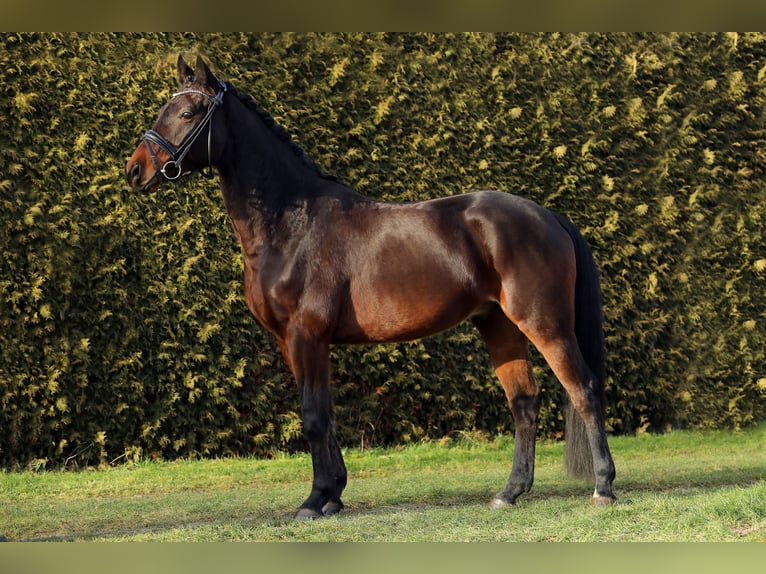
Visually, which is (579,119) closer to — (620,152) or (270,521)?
(620,152)

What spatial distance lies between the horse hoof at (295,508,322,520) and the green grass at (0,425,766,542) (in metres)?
0.09

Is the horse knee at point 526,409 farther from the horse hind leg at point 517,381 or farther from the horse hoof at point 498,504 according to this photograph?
the horse hoof at point 498,504

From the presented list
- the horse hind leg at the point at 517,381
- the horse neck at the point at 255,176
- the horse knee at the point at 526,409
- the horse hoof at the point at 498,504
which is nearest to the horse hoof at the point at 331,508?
the horse hoof at the point at 498,504

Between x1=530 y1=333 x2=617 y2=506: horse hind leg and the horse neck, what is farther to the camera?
the horse neck

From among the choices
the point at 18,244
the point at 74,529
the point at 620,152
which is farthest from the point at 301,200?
the point at 620,152

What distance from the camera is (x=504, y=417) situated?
8984mm

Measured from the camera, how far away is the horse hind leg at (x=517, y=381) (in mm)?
5992

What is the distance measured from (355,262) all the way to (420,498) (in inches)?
74.7

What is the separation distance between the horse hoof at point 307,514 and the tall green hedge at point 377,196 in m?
2.62

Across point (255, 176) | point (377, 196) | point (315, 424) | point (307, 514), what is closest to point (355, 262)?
point (255, 176)

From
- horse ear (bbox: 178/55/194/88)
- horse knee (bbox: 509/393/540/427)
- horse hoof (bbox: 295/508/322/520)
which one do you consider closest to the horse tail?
horse knee (bbox: 509/393/540/427)

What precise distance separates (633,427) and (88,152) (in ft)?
20.2

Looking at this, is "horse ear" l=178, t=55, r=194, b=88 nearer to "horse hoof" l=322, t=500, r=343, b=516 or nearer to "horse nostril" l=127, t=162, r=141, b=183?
"horse nostril" l=127, t=162, r=141, b=183

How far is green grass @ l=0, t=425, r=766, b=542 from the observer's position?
5.02 meters
